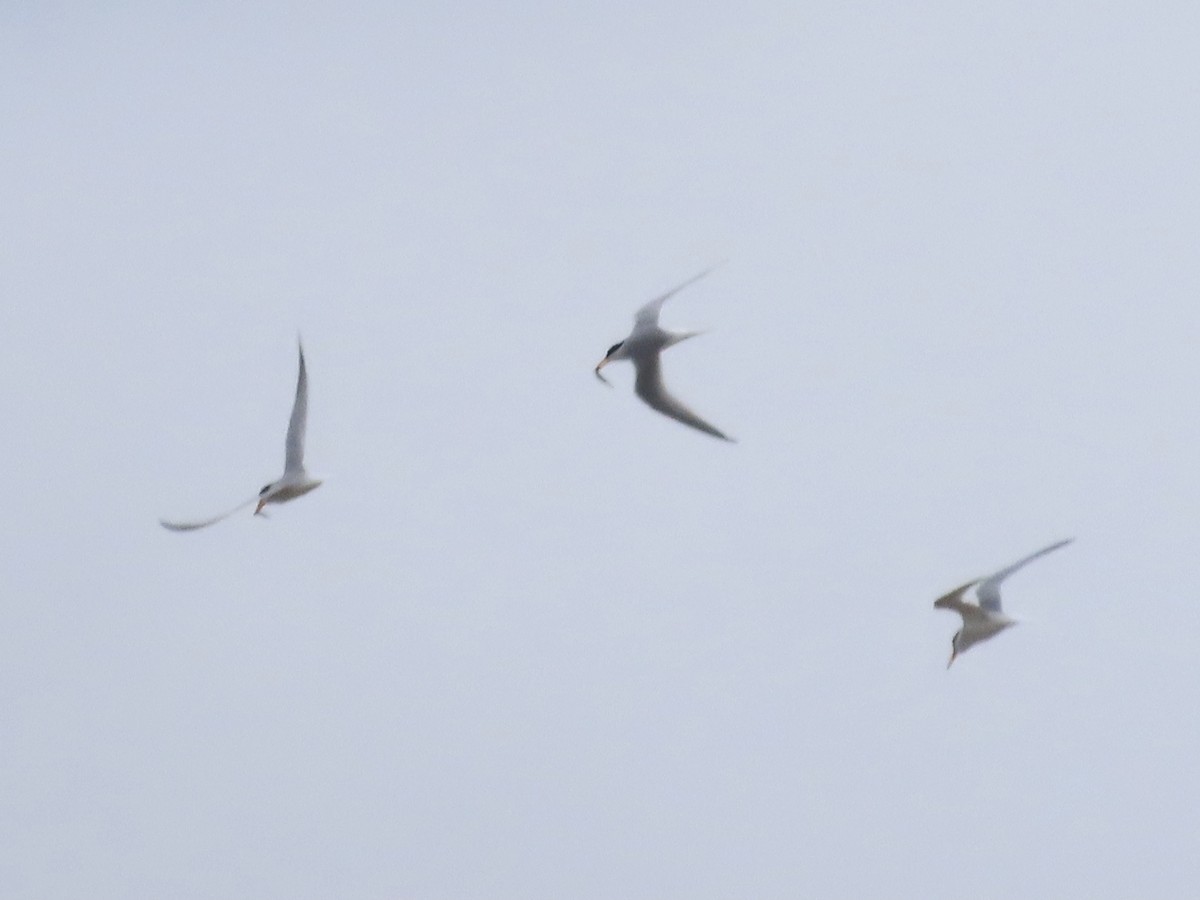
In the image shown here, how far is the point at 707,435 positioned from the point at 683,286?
2.15 meters

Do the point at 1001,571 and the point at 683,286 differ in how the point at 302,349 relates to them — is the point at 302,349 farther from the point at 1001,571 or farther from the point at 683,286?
the point at 1001,571

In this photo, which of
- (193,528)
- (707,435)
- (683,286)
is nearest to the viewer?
(683,286)

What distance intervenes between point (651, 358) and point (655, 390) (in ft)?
0.89

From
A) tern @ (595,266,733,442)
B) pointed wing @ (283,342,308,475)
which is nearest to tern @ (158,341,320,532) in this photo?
pointed wing @ (283,342,308,475)

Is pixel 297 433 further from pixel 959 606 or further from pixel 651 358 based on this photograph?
pixel 959 606

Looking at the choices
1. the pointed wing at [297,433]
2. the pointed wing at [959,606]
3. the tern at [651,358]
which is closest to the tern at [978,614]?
the pointed wing at [959,606]

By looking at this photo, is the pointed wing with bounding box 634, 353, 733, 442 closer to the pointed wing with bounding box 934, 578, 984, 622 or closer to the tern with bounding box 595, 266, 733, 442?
the tern with bounding box 595, 266, 733, 442

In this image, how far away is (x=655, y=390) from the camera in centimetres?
1686

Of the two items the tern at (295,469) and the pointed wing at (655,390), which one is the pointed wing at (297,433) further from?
the pointed wing at (655,390)

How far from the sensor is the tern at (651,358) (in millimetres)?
16406

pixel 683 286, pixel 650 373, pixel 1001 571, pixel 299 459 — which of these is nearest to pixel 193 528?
pixel 299 459

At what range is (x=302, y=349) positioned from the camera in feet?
56.2

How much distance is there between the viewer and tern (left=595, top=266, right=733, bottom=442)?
53.8 feet

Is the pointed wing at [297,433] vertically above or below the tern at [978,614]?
above
